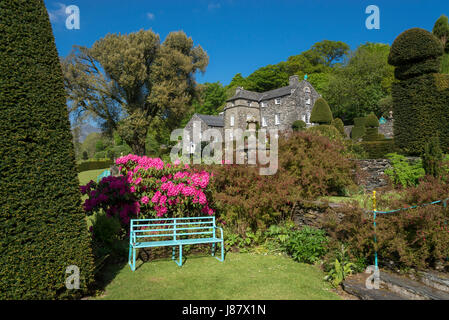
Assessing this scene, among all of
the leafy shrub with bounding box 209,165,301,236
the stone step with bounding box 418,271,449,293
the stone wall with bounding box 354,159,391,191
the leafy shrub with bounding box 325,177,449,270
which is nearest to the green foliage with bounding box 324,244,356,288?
the leafy shrub with bounding box 325,177,449,270

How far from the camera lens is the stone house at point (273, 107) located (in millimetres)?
34781

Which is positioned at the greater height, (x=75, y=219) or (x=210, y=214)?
(x=75, y=219)

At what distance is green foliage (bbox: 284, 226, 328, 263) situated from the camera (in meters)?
5.37

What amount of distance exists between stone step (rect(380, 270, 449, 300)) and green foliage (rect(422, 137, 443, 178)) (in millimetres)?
4008

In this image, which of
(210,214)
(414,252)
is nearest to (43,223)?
(210,214)

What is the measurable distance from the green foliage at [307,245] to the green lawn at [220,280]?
6.9 inches

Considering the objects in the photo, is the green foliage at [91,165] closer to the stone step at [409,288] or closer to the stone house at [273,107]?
the stone house at [273,107]

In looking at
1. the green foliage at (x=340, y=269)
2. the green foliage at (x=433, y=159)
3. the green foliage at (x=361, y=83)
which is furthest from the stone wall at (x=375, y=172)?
the green foliage at (x=361, y=83)

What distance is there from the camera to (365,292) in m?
3.89

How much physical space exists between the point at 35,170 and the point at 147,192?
304 centimetres

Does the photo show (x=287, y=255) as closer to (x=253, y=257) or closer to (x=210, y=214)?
(x=253, y=257)

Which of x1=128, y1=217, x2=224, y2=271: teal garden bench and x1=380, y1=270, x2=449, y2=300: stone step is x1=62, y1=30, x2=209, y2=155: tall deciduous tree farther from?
x1=380, y1=270, x2=449, y2=300: stone step
